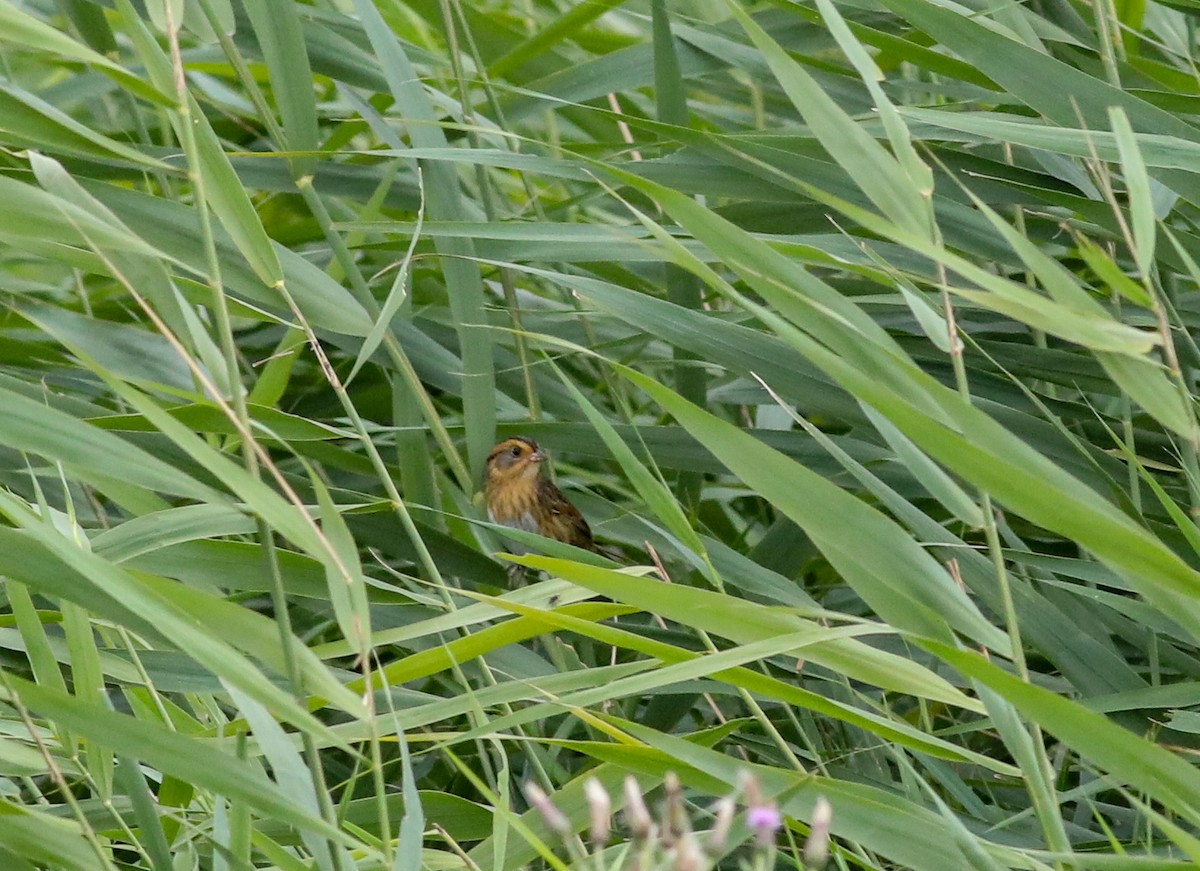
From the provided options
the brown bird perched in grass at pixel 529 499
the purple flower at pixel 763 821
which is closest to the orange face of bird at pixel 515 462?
the brown bird perched in grass at pixel 529 499

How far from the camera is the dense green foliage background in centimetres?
123

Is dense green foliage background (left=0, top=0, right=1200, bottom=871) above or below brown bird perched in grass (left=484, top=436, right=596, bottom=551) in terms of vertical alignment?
above

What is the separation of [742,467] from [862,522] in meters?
0.12

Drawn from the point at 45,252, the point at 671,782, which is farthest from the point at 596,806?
the point at 45,252

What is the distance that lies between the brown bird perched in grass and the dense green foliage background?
0.09m

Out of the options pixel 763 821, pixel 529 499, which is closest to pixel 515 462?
pixel 529 499

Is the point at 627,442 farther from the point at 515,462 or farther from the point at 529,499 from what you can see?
the point at 529,499

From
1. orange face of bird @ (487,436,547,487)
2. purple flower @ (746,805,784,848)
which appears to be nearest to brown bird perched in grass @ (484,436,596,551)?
orange face of bird @ (487,436,547,487)

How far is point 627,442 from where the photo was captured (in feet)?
7.07

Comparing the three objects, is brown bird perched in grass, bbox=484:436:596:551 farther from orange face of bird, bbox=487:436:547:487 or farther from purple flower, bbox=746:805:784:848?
purple flower, bbox=746:805:784:848

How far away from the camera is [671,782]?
794mm

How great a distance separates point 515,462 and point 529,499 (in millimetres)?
282

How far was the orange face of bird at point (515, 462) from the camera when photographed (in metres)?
2.58

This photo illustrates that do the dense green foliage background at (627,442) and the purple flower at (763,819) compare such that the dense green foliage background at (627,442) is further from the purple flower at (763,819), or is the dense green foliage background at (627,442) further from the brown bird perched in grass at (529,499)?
the purple flower at (763,819)
